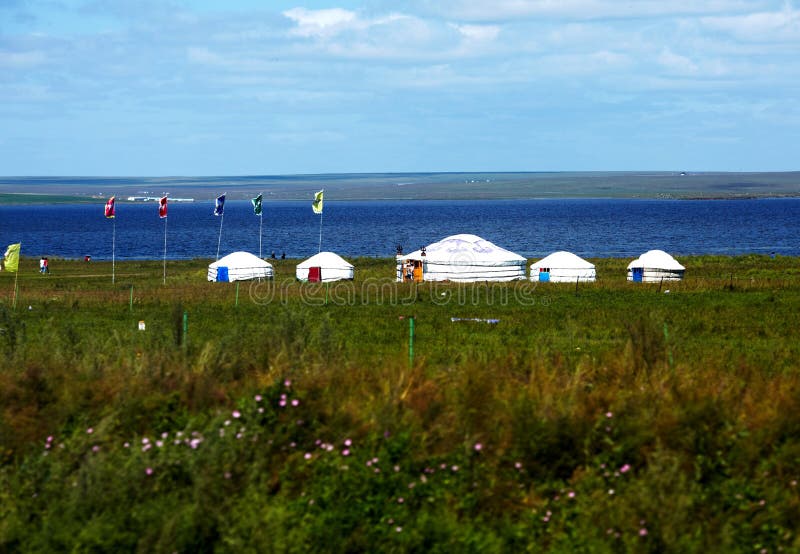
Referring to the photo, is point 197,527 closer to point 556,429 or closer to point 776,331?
point 556,429

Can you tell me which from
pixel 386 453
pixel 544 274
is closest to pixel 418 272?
pixel 544 274

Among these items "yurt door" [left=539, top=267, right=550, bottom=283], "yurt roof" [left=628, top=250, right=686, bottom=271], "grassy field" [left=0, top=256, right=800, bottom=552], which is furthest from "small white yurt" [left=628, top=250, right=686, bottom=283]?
"grassy field" [left=0, top=256, right=800, bottom=552]

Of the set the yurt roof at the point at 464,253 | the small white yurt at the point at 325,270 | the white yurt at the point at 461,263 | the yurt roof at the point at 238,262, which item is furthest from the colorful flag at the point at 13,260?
the yurt roof at the point at 464,253

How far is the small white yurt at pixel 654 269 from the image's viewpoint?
43.9 m

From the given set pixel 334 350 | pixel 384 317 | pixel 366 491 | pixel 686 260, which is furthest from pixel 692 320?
pixel 686 260

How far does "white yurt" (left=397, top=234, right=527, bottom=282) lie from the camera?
141 ft

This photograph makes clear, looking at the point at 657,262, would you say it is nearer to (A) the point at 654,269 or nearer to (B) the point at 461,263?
(A) the point at 654,269

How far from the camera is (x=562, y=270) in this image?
44.3 m

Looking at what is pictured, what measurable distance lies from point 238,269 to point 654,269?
64.3 feet

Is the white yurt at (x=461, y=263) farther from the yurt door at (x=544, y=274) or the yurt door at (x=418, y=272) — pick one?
the yurt door at (x=544, y=274)

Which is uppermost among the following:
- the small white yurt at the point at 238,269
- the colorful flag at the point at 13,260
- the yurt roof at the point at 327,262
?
the colorful flag at the point at 13,260

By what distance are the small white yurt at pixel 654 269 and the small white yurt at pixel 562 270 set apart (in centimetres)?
188

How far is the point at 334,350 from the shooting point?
1393 cm

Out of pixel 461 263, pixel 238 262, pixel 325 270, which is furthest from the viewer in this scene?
pixel 238 262
